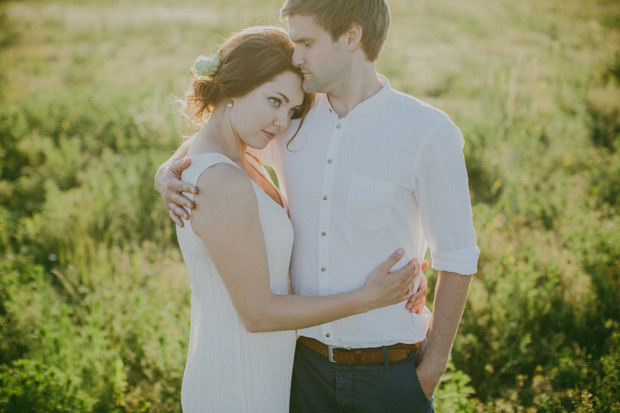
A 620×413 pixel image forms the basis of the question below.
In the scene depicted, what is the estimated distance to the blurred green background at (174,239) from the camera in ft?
10.5

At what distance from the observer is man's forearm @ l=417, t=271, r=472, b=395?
6.89ft

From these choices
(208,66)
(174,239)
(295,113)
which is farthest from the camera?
(174,239)

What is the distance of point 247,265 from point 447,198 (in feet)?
2.98

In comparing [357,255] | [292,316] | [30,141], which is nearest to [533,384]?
[357,255]

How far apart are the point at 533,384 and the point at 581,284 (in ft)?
3.52

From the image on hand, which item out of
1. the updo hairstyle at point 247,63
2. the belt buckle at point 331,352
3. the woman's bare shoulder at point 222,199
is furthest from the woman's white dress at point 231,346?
the updo hairstyle at point 247,63

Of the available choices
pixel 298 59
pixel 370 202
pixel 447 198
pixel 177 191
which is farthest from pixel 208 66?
pixel 447 198

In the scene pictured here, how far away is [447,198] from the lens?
1.97 m

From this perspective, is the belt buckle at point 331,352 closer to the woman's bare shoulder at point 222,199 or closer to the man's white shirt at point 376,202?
the man's white shirt at point 376,202

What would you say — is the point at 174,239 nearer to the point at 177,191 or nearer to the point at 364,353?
the point at 177,191

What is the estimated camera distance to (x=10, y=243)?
17.2ft

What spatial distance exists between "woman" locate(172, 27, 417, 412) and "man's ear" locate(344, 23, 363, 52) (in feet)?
0.93

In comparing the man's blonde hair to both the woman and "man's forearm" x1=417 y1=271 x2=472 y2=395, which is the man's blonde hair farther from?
"man's forearm" x1=417 y1=271 x2=472 y2=395

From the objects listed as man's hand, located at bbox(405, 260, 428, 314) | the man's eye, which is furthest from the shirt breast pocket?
the man's eye
